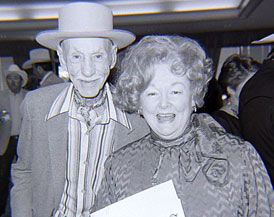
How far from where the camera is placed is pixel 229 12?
7.00 metres

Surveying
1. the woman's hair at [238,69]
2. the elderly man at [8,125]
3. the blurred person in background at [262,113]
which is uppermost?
the woman's hair at [238,69]

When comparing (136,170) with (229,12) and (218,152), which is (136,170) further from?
(229,12)

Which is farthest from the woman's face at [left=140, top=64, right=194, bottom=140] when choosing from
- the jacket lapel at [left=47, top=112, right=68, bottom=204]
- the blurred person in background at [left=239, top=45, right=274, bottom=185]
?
the blurred person in background at [left=239, top=45, right=274, bottom=185]

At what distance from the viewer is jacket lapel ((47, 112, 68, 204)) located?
1422 mm

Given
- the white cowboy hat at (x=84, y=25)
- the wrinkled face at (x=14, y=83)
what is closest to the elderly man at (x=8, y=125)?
the wrinkled face at (x=14, y=83)

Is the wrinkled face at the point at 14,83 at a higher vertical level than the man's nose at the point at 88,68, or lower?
lower

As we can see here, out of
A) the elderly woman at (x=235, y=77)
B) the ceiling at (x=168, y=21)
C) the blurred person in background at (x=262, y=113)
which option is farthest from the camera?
the ceiling at (x=168, y=21)

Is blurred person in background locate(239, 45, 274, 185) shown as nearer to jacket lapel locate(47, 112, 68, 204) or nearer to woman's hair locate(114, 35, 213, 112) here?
woman's hair locate(114, 35, 213, 112)

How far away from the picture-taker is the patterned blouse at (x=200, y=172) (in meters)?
1.03

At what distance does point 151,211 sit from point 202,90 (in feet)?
1.46

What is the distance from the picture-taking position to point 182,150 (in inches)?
44.5

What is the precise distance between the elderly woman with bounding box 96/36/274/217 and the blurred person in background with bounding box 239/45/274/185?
0.55 m

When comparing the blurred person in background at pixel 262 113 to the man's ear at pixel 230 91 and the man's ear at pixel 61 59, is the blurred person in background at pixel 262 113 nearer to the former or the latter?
the man's ear at pixel 230 91

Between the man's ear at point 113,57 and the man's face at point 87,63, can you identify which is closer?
the man's face at point 87,63
